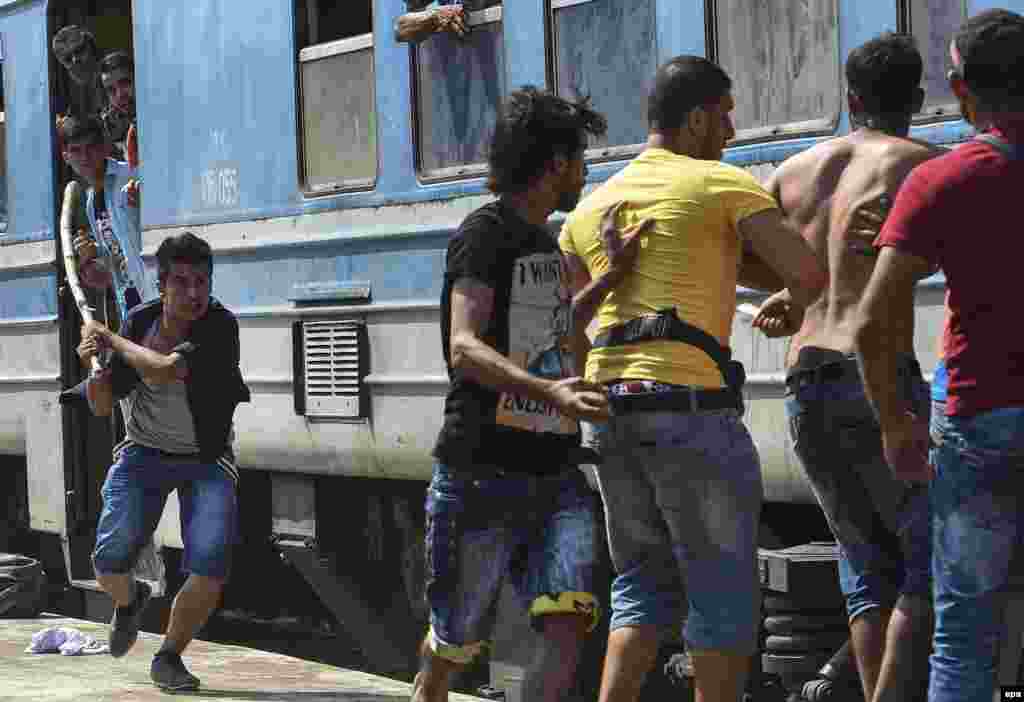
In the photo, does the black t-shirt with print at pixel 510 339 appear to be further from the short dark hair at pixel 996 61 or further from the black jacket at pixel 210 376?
the black jacket at pixel 210 376

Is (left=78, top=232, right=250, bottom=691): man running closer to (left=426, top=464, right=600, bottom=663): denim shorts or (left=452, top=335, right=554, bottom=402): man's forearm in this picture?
(left=426, top=464, right=600, bottom=663): denim shorts

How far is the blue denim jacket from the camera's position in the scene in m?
10.2

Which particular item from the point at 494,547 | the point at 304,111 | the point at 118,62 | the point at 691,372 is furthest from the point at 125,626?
the point at 691,372

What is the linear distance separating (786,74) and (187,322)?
236 cm

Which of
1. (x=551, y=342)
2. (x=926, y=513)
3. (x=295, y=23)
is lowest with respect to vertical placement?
(x=926, y=513)

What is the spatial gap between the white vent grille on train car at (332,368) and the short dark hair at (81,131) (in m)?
1.65

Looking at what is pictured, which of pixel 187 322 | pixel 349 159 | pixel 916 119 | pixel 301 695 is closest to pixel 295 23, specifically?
pixel 349 159

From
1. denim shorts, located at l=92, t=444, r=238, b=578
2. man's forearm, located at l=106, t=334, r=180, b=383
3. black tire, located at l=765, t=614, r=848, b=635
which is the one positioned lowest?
black tire, located at l=765, t=614, r=848, b=635

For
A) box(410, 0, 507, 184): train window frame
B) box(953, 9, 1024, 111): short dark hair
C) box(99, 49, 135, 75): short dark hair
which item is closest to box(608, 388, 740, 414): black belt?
box(953, 9, 1024, 111): short dark hair

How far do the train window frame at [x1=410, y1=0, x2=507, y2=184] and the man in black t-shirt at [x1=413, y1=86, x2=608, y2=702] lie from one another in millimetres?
2642

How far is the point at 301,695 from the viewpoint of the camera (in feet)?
25.6

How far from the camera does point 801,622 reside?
687cm

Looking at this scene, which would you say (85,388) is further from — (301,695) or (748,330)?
(748,330)

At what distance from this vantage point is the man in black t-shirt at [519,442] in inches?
212
